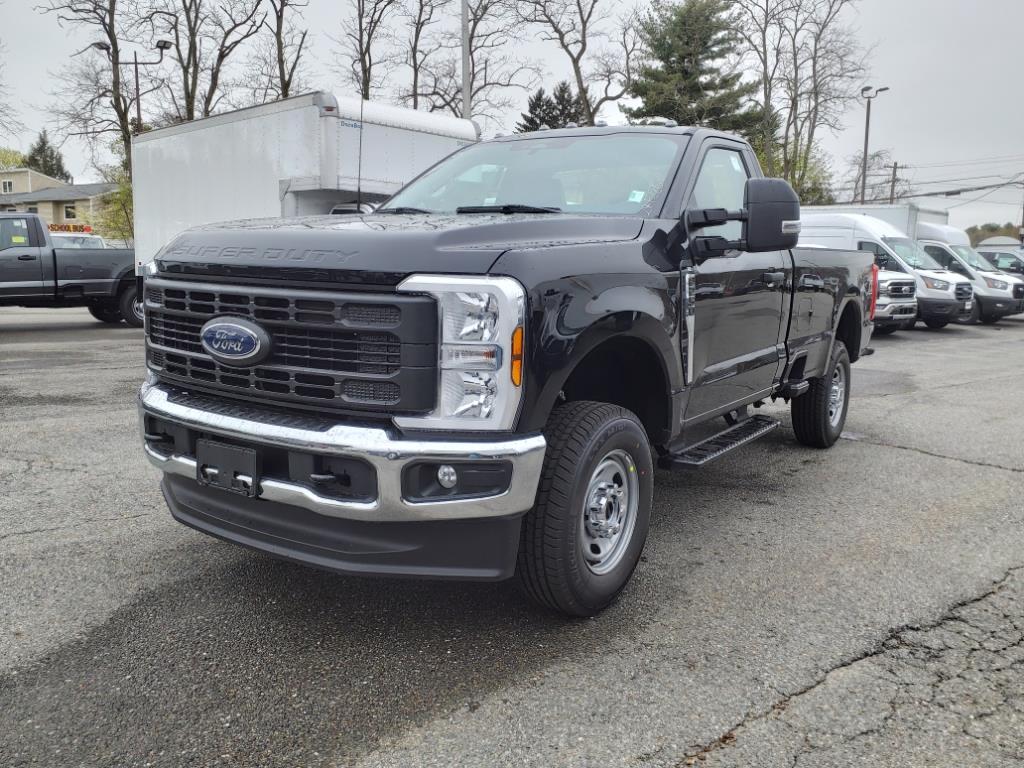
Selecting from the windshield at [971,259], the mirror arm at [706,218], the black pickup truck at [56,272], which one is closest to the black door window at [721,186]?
the mirror arm at [706,218]

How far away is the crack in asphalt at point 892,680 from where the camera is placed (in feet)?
8.22

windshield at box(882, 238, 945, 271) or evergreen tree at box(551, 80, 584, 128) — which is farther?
evergreen tree at box(551, 80, 584, 128)

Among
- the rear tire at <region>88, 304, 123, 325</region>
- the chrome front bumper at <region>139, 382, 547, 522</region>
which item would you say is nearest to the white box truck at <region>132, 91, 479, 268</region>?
the rear tire at <region>88, 304, 123, 325</region>

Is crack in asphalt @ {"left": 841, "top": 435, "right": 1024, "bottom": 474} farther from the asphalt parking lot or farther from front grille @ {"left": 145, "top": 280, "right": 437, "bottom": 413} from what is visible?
front grille @ {"left": 145, "top": 280, "right": 437, "bottom": 413}

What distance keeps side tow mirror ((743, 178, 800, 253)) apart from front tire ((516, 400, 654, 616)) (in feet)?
3.54

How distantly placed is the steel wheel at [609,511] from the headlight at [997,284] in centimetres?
1956

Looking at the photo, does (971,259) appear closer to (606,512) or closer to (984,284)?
(984,284)

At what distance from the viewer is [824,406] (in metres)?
6.16

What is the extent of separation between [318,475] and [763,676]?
5.29 ft

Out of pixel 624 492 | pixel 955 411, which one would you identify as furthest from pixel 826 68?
pixel 624 492

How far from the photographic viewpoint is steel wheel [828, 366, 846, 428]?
255 inches

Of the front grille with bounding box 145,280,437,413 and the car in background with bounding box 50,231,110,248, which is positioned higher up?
the car in background with bounding box 50,231,110,248

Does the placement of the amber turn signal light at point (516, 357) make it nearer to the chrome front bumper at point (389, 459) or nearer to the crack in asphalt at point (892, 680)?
the chrome front bumper at point (389, 459)

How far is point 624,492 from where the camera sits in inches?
135
